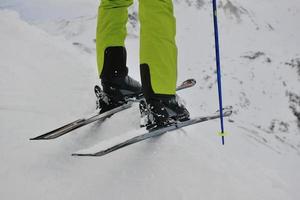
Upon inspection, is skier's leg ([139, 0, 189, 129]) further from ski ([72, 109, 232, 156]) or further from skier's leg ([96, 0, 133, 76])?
skier's leg ([96, 0, 133, 76])

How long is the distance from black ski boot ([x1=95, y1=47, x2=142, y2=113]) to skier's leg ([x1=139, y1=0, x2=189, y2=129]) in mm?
505

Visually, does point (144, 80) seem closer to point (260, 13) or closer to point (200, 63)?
point (200, 63)

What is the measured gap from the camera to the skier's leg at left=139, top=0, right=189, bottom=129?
238 centimetres

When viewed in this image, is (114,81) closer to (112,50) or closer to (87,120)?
(112,50)

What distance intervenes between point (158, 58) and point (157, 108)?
33 centimetres

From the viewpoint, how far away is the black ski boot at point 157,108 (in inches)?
96.8

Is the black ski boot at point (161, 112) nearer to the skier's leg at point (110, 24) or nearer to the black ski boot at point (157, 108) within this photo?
the black ski boot at point (157, 108)

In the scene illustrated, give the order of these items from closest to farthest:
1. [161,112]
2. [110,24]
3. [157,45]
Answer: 1. [157,45]
2. [161,112]
3. [110,24]

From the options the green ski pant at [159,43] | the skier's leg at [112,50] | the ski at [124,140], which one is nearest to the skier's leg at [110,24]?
the skier's leg at [112,50]

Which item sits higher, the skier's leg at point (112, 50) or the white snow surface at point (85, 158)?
the skier's leg at point (112, 50)

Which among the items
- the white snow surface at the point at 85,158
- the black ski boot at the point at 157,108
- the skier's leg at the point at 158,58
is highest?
the skier's leg at the point at 158,58

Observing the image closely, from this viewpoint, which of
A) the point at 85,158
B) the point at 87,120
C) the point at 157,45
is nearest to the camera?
the point at 85,158

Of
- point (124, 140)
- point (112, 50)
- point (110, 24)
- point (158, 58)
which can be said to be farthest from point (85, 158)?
point (110, 24)

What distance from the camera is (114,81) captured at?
2.95 meters
